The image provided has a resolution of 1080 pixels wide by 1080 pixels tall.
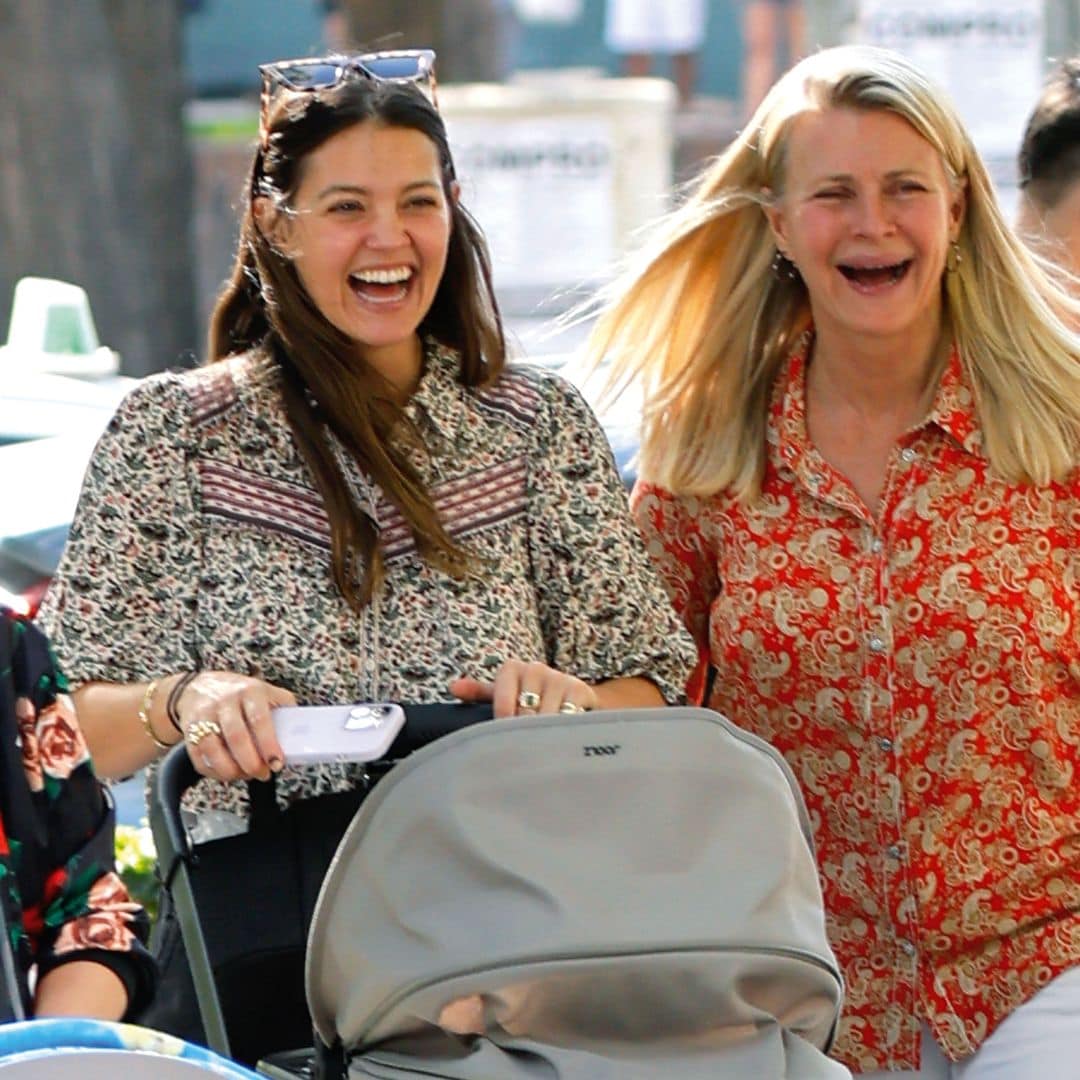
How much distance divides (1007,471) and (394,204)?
87 centimetres

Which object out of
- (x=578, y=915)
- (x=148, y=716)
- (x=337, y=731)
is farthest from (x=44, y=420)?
(x=578, y=915)

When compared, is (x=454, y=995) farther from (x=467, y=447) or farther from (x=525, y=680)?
(x=467, y=447)

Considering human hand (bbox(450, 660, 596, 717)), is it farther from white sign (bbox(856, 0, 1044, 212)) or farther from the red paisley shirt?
white sign (bbox(856, 0, 1044, 212))

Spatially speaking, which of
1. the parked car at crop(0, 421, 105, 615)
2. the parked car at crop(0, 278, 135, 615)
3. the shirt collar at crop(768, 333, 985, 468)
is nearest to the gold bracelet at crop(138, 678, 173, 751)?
the parked car at crop(0, 278, 135, 615)

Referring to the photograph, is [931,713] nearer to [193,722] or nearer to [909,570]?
[909,570]

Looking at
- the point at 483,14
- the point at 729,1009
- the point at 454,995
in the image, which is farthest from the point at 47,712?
the point at 483,14

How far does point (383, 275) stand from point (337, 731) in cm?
71

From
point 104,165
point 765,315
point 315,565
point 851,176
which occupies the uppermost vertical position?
point 851,176

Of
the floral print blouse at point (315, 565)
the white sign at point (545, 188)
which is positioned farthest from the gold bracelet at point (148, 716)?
the white sign at point (545, 188)

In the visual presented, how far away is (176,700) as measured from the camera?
9.61ft

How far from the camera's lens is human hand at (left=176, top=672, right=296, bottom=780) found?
106 inches

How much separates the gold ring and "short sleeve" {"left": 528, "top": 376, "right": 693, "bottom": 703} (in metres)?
0.58

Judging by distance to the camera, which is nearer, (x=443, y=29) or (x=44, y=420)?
(x=44, y=420)

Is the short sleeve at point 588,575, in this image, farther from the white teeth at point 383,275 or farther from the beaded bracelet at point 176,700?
the beaded bracelet at point 176,700
